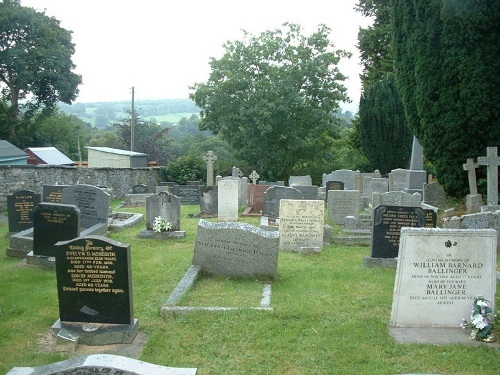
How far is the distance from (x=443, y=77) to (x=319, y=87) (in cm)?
1848

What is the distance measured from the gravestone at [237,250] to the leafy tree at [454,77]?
988 cm

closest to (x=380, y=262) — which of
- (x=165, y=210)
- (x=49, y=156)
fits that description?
(x=165, y=210)

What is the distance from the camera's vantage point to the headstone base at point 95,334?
621 cm

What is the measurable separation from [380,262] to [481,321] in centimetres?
375

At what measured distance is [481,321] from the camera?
6188 mm

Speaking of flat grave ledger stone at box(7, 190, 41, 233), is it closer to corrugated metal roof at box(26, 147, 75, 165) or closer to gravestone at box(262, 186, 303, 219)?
gravestone at box(262, 186, 303, 219)

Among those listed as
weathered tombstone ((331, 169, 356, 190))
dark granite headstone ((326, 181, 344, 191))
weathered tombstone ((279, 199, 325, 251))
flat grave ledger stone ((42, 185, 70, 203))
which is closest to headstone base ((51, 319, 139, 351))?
weathered tombstone ((279, 199, 325, 251))

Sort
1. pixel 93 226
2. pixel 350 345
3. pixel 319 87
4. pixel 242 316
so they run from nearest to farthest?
pixel 350 345 → pixel 242 316 → pixel 93 226 → pixel 319 87

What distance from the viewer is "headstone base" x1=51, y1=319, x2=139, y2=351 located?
621 cm

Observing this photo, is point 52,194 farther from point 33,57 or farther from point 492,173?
point 33,57

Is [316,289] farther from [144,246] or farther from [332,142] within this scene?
[332,142]

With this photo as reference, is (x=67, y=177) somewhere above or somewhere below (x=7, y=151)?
below

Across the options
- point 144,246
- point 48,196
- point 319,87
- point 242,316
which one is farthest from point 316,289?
point 319,87

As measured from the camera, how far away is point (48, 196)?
47.8 ft
